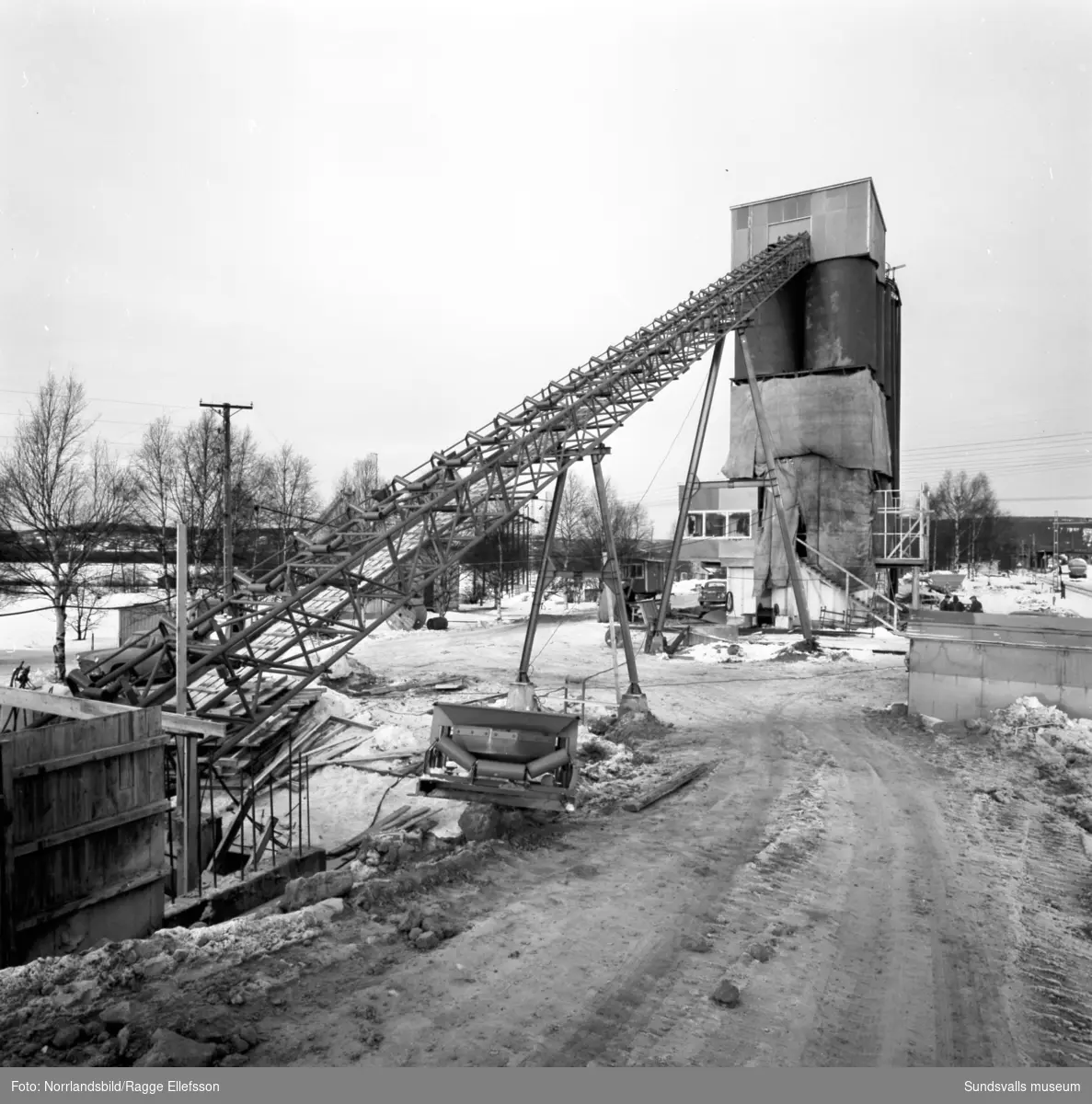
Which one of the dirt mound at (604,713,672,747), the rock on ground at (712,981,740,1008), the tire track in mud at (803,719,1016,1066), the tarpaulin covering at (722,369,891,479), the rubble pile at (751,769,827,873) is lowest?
the dirt mound at (604,713,672,747)

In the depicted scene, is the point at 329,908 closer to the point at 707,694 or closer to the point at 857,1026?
the point at 857,1026

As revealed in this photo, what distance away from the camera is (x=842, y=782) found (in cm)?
1116

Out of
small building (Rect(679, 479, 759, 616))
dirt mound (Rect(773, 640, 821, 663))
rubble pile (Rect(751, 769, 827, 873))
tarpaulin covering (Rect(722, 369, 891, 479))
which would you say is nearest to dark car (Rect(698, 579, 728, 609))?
small building (Rect(679, 479, 759, 616))

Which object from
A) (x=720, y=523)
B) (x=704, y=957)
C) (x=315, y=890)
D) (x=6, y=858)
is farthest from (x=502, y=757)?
(x=720, y=523)

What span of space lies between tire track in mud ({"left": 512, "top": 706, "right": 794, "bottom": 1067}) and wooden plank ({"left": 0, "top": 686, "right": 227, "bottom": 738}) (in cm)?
476

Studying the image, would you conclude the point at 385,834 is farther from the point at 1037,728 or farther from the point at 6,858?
the point at 1037,728

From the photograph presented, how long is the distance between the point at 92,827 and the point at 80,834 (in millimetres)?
121

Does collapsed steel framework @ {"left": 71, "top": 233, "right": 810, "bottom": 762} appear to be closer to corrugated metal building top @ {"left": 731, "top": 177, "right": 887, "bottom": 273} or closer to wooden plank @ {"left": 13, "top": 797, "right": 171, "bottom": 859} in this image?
wooden plank @ {"left": 13, "top": 797, "right": 171, "bottom": 859}

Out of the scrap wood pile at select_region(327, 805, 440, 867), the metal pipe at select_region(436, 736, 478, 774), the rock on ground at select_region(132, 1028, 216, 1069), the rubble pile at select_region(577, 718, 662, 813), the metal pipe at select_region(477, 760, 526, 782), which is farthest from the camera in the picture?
the rubble pile at select_region(577, 718, 662, 813)

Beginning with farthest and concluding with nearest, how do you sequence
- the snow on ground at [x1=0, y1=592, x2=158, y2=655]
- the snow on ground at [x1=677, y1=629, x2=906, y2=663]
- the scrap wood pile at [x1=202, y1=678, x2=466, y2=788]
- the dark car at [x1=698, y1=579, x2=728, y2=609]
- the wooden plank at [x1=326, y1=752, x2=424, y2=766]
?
1. the dark car at [x1=698, y1=579, x2=728, y2=609]
2. the snow on ground at [x1=0, y1=592, x2=158, y2=655]
3. the snow on ground at [x1=677, y1=629, x2=906, y2=663]
4. the wooden plank at [x1=326, y1=752, x2=424, y2=766]
5. the scrap wood pile at [x1=202, y1=678, x2=466, y2=788]

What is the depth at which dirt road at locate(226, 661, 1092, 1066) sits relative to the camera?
4605 millimetres

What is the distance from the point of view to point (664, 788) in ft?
34.7

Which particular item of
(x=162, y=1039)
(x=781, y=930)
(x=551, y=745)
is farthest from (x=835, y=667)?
(x=162, y=1039)

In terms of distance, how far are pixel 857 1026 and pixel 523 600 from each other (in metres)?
47.5
